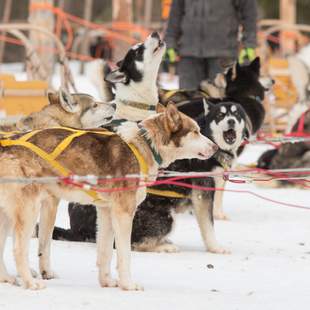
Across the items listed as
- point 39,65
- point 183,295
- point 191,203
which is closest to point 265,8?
point 39,65

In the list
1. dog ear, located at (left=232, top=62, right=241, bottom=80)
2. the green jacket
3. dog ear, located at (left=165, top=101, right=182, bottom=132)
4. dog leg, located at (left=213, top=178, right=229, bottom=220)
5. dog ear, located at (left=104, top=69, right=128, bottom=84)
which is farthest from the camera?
the green jacket

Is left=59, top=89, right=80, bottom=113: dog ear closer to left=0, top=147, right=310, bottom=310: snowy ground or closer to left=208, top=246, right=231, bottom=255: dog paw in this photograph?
left=0, top=147, right=310, bottom=310: snowy ground

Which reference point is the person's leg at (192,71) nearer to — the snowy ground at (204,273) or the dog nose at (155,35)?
the snowy ground at (204,273)

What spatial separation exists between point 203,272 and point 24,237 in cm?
109

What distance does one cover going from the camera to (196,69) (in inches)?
299

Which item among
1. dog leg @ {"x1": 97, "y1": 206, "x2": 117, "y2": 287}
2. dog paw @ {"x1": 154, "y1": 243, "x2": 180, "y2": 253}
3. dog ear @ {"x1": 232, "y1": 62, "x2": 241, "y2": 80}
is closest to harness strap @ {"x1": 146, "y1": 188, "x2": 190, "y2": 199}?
dog paw @ {"x1": 154, "y1": 243, "x2": 180, "y2": 253}

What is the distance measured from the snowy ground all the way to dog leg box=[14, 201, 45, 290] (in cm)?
6

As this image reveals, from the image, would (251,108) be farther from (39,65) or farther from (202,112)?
(39,65)

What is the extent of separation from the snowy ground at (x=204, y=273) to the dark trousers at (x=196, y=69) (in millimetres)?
1553

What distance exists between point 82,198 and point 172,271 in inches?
31.9

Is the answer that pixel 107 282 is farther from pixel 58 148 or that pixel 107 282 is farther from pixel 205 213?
pixel 205 213

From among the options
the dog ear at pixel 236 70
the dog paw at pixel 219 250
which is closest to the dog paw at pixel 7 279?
the dog paw at pixel 219 250

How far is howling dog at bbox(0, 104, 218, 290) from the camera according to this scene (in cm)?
371

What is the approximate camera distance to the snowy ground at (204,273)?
3652mm
